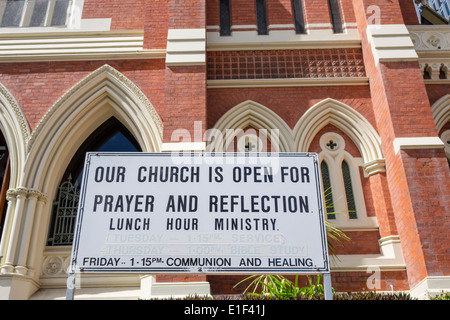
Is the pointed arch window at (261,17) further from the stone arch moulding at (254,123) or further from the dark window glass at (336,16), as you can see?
the stone arch moulding at (254,123)

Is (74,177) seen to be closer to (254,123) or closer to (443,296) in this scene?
(254,123)

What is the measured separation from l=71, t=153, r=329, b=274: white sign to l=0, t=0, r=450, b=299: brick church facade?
2.67m

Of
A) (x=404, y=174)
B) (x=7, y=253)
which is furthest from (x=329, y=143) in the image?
(x=7, y=253)

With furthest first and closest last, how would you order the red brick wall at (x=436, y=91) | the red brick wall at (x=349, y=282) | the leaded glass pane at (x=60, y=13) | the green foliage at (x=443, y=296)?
the leaded glass pane at (x=60, y=13), the red brick wall at (x=436, y=91), the red brick wall at (x=349, y=282), the green foliage at (x=443, y=296)

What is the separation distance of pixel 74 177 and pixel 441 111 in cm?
729

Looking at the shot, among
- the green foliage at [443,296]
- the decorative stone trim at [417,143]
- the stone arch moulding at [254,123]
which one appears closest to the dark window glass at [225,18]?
the stone arch moulding at [254,123]

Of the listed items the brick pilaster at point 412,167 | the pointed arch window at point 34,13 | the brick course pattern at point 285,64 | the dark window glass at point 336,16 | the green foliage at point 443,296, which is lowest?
the green foliage at point 443,296

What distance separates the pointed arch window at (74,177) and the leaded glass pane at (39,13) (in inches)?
120

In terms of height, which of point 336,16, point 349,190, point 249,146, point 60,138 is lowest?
point 349,190

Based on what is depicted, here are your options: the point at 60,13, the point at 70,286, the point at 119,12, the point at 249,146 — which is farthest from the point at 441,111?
the point at 60,13

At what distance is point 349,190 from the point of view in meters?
8.94

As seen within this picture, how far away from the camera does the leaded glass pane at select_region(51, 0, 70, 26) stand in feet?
35.8

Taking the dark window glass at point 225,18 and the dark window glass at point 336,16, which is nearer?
the dark window glass at point 336,16

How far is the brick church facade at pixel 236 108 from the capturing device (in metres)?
8.04
